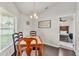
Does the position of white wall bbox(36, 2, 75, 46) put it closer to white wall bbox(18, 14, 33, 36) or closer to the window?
white wall bbox(18, 14, 33, 36)

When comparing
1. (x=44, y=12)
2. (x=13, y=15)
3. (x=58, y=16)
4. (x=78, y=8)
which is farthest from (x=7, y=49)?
(x=78, y=8)

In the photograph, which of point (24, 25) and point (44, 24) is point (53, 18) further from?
point (24, 25)

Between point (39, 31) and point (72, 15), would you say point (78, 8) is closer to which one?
point (72, 15)

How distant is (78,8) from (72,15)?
24 centimetres

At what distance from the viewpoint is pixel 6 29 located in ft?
7.70

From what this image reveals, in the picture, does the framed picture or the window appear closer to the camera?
the window

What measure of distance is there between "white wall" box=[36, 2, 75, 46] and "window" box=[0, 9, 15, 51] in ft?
1.92

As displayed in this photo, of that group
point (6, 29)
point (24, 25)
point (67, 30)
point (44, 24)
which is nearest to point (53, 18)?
point (44, 24)

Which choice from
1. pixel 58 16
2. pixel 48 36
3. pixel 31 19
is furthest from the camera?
pixel 58 16

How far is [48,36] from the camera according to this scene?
2488 mm

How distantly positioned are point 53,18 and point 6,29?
1.12m

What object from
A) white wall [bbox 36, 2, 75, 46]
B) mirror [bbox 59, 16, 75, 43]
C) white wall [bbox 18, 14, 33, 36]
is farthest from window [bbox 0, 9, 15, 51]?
mirror [bbox 59, 16, 75, 43]

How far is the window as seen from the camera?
85.9 inches

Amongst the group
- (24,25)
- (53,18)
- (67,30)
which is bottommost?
(67,30)
